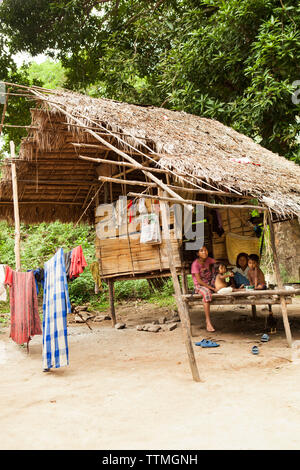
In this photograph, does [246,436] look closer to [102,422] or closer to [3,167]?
[102,422]

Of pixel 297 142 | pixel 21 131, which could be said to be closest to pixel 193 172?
pixel 297 142

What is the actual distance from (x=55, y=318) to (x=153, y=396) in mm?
1829

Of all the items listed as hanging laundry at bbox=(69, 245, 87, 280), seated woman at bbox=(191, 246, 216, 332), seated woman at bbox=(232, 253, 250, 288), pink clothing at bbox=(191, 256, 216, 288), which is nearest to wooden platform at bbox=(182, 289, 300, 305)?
seated woman at bbox=(191, 246, 216, 332)

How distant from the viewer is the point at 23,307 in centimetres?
627

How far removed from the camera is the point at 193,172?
5.84 meters

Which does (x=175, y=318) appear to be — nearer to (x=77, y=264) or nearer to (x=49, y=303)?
(x=77, y=264)

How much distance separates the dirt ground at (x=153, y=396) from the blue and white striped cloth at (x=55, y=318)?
0.70ft

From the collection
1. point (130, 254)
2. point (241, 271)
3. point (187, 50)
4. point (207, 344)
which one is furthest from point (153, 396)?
point (187, 50)

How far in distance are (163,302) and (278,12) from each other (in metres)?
7.28

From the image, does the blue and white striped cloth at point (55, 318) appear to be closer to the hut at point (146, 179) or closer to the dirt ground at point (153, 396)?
the dirt ground at point (153, 396)

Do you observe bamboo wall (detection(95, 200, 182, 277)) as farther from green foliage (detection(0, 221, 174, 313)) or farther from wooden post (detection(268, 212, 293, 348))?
green foliage (detection(0, 221, 174, 313))

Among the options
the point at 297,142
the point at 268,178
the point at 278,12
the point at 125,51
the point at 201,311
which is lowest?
the point at 201,311

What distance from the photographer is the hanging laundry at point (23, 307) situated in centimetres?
623

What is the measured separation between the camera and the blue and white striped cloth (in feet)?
17.2
